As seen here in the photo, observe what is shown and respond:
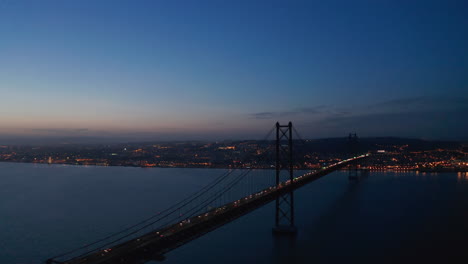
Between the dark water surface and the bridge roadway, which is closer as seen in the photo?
the bridge roadway

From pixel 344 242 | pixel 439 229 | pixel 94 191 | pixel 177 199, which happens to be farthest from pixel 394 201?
pixel 94 191

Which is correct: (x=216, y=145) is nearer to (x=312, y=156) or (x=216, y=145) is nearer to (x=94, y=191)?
(x=312, y=156)

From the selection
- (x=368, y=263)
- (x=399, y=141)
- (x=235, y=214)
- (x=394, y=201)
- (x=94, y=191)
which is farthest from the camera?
(x=399, y=141)

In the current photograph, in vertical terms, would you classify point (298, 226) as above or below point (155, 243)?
below

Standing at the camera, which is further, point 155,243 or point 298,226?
point 298,226

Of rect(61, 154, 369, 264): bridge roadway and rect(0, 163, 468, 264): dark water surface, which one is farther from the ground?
rect(61, 154, 369, 264): bridge roadway

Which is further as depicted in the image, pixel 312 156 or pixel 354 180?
pixel 312 156

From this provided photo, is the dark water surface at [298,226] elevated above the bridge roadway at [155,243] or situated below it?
below

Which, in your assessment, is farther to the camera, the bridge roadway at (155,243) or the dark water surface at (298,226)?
the dark water surface at (298,226)
